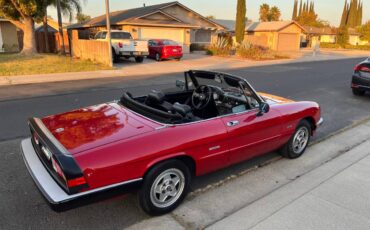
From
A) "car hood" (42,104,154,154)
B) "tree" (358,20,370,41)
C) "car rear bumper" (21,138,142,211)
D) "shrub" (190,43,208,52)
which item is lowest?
"car rear bumper" (21,138,142,211)

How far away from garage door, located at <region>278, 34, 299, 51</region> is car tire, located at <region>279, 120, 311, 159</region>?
1497 inches

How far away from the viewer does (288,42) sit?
135ft

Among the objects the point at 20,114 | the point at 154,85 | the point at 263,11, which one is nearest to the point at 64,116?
the point at 20,114

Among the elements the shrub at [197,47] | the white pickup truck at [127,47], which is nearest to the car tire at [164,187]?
the white pickup truck at [127,47]

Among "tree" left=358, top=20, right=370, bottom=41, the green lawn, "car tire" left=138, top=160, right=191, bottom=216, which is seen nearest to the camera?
"car tire" left=138, top=160, right=191, bottom=216

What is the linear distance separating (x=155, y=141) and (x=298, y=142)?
2.70 m

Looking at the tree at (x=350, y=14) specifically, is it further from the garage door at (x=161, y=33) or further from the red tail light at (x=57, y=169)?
the red tail light at (x=57, y=169)

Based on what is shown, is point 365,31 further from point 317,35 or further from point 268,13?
point 268,13

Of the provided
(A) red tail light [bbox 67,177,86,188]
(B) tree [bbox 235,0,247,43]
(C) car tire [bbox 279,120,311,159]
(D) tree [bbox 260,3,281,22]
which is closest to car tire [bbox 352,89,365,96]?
(C) car tire [bbox 279,120,311,159]

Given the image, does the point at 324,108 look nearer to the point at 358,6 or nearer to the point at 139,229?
the point at 139,229

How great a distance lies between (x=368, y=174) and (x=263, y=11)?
75188 millimetres

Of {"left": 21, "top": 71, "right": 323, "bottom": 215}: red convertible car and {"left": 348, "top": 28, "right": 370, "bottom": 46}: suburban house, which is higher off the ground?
{"left": 348, "top": 28, "right": 370, "bottom": 46}: suburban house

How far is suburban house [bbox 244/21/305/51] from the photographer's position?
39.7m

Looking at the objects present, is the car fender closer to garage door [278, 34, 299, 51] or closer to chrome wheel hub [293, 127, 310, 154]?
chrome wheel hub [293, 127, 310, 154]
